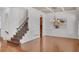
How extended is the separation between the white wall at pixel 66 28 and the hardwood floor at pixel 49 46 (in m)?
0.08

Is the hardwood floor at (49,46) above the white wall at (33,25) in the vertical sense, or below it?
below

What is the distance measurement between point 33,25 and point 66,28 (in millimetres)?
530

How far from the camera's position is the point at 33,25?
1.89 m

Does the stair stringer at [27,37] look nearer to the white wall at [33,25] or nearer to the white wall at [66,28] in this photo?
the white wall at [33,25]

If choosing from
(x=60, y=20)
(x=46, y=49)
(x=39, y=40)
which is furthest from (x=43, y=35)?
(x=60, y=20)

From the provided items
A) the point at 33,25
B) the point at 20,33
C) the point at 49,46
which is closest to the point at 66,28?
the point at 49,46

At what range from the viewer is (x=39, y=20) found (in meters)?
1.90

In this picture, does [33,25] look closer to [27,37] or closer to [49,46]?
[27,37]

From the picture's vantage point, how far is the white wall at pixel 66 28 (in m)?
1.85

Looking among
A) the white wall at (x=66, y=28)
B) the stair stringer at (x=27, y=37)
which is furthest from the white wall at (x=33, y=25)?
the white wall at (x=66, y=28)
